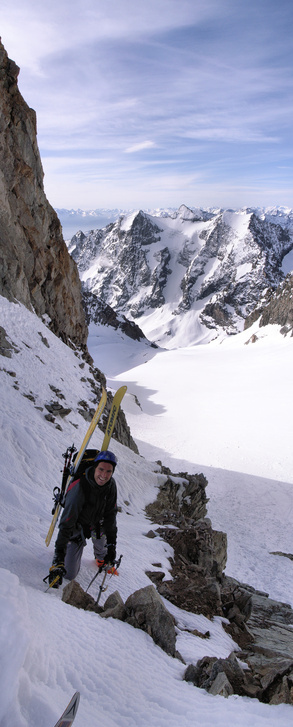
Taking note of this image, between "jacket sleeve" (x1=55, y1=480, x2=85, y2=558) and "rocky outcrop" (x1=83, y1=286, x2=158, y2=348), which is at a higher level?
"rocky outcrop" (x1=83, y1=286, x2=158, y2=348)

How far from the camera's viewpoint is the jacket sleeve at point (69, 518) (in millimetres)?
5492

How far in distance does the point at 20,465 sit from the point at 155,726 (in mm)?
7013

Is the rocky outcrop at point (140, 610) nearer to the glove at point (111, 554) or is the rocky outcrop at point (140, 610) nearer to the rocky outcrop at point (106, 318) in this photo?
the glove at point (111, 554)

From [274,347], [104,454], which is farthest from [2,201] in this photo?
[274,347]

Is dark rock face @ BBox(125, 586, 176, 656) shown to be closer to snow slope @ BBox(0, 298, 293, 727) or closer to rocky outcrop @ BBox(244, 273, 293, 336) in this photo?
snow slope @ BBox(0, 298, 293, 727)

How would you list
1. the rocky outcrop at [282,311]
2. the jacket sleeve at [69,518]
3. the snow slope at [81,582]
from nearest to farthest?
the snow slope at [81,582]
the jacket sleeve at [69,518]
the rocky outcrop at [282,311]

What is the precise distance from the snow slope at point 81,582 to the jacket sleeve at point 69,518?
423mm

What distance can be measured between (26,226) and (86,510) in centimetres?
2208

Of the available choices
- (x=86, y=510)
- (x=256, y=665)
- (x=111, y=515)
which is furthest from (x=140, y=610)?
(x=256, y=665)

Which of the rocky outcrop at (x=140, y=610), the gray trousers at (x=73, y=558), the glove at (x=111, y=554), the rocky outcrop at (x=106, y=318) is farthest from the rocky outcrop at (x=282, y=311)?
the rocky outcrop at (x=140, y=610)

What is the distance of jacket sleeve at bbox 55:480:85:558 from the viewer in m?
5.49

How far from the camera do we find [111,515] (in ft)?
19.5

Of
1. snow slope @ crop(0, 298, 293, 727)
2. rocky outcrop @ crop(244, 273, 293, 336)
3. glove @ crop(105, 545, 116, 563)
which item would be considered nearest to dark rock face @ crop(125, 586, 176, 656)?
snow slope @ crop(0, 298, 293, 727)

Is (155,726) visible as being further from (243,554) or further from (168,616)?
(243,554)
